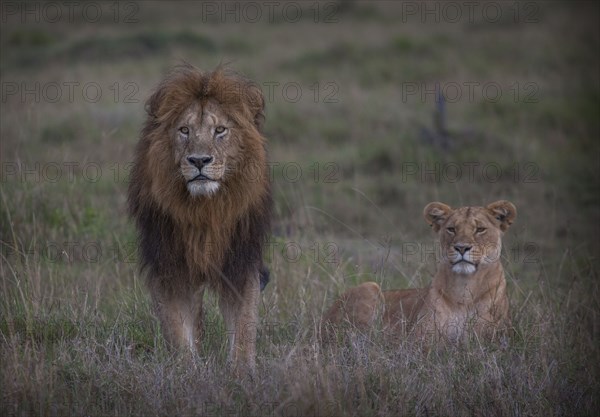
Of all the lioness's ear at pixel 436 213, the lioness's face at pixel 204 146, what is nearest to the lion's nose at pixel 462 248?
the lioness's ear at pixel 436 213

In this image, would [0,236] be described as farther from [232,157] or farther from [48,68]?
[48,68]

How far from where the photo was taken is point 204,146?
5168 millimetres

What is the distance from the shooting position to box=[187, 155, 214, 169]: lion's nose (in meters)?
5.11

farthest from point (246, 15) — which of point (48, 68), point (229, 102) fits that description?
point (229, 102)

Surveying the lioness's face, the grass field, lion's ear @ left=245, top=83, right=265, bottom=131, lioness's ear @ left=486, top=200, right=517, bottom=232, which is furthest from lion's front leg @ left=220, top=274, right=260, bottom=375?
lioness's ear @ left=486, top=200, right=517, bottom=232

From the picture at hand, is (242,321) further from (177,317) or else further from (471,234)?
(471,234)

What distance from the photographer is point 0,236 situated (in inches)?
291

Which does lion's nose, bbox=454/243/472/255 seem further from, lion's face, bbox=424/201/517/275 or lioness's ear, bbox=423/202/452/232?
lioness's ear, bbox=423/202/452/232

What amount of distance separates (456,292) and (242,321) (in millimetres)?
1471

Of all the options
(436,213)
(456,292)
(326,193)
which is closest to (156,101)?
(436,213)

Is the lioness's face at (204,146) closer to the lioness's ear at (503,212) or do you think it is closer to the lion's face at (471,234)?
the lion's face at (471,234)

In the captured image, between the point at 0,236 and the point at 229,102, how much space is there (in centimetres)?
278

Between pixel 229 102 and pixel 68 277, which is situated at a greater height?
pixel 229 102

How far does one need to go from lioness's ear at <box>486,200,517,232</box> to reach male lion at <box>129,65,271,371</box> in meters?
1.49
